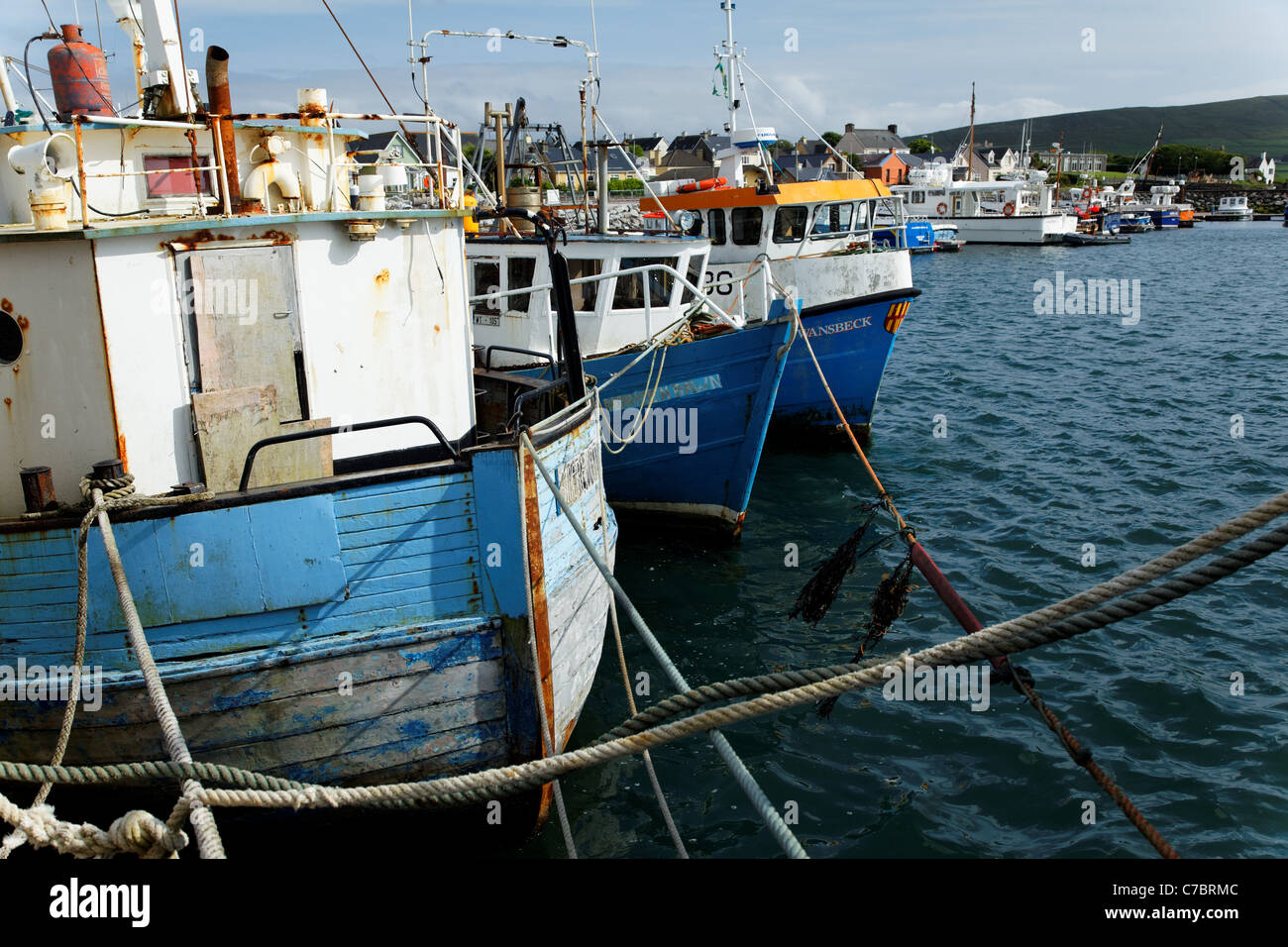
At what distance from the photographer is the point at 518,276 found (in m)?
14.2

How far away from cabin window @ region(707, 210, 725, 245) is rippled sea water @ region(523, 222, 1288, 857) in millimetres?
4594

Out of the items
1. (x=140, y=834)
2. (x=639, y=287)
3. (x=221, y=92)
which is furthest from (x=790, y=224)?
(x=140, y=834)

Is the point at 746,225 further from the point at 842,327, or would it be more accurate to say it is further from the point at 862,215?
the point at 842,327

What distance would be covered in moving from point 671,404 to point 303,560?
709 centimetres

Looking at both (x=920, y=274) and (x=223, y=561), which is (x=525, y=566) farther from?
(x=920, y=274)

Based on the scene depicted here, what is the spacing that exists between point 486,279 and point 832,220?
24.9 feet

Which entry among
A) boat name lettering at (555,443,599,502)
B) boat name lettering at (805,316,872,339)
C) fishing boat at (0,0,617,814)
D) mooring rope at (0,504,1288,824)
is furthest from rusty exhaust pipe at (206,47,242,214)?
boat name lettering at (805,316,872,339)

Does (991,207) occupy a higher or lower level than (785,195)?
higher

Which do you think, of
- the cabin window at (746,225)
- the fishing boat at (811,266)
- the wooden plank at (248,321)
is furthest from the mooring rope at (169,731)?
the cabin window at (746,225)

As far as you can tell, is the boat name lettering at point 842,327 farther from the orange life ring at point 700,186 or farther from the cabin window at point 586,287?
the orange life ring at point 700,186

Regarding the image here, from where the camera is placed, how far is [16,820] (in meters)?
3.74
